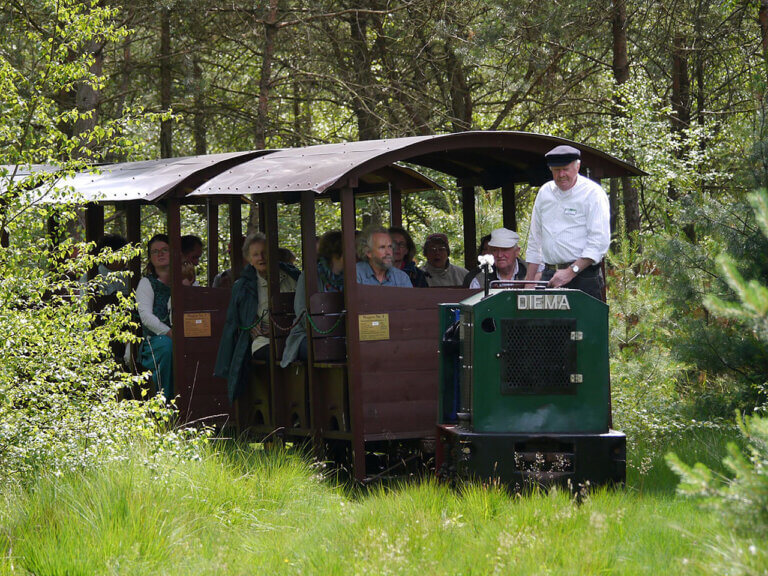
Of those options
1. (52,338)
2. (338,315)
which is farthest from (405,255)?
(52,338)

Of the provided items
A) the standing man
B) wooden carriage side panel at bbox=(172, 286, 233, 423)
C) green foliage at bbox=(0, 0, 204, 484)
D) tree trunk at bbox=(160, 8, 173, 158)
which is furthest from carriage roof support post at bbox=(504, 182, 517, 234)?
tree trunk at bbox=(160, 8, 173, 158)

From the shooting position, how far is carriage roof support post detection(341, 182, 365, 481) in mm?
8719

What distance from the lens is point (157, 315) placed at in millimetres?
11039

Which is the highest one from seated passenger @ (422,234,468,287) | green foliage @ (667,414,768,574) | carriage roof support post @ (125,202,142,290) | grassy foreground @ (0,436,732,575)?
carriage roof support post @ (125,202,142,290)

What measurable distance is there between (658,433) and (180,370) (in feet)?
13.6

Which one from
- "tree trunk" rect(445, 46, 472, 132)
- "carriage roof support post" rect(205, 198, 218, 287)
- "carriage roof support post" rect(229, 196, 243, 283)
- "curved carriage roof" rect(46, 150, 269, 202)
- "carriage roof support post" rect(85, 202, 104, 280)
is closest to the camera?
"curved carriage roof" rect(46, 150, 269, 202)

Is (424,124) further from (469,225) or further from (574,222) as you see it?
(574,222)

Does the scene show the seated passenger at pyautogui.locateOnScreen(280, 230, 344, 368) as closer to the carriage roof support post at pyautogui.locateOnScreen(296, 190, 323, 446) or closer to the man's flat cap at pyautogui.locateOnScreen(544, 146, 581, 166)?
the carriage roof support post at pyautogui.locateOnScreen(296, 190, 323, 446)

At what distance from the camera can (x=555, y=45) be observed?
17828mm

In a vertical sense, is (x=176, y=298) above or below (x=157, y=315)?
above

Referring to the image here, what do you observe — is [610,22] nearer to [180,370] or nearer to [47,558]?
[180,370]

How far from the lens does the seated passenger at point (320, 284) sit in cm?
940

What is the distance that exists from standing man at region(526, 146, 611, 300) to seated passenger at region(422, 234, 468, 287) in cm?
305

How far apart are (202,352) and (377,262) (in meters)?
2.21
